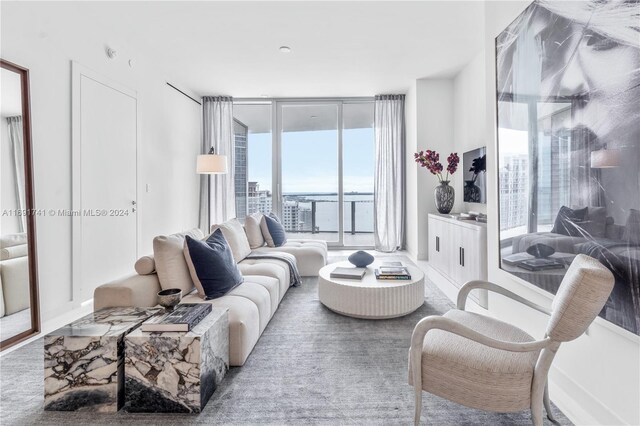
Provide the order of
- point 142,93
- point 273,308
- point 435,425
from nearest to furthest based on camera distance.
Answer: point 435,425, point 273,308, point 142,93

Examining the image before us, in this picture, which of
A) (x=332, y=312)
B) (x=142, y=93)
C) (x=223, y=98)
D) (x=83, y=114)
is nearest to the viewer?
(x=332, y=312)

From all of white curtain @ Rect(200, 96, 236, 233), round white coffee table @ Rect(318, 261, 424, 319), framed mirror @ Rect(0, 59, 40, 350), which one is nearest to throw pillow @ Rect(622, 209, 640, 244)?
round white coffee table @ Rect(318, 261, 424, 319)

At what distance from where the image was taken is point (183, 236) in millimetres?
2375

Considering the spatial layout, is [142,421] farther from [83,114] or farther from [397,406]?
[83,114]

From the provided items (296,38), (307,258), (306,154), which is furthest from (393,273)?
(306,154)

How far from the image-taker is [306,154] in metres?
6.13

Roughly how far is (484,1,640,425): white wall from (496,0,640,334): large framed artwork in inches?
3.4

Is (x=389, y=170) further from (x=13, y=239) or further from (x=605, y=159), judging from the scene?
(x=13, y=239)

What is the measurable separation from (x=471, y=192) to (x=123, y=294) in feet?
12.7

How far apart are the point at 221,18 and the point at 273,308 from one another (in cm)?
285

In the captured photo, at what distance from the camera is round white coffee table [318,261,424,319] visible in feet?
8.62

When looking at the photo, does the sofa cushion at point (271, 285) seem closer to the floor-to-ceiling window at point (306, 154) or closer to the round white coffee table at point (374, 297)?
the round white coffee table at point (374, 297)

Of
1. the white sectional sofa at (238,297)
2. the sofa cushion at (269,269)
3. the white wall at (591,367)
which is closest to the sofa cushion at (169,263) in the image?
the white sectional sofa at (238,297)

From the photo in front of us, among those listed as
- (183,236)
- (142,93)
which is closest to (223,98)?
(142,93)
